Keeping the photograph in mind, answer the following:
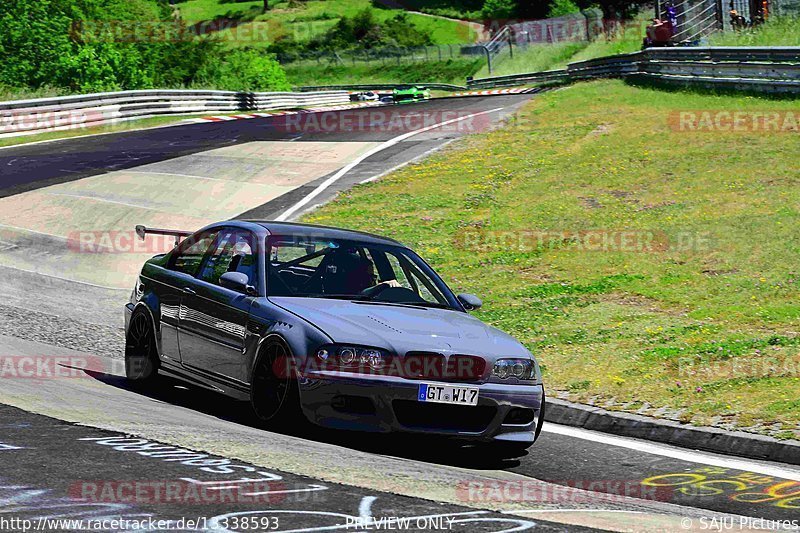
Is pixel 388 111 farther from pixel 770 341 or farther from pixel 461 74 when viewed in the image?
pixel 461 74

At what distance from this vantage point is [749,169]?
22.4 metres

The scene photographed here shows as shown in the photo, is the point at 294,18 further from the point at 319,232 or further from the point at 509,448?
the point at 509,448

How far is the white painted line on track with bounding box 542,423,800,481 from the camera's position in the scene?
27.6 ft

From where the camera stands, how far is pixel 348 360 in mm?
7859

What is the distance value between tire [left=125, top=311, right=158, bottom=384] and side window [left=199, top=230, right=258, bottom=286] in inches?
32.4

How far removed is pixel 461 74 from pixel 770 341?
85.2 meters

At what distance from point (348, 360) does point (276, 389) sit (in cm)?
63

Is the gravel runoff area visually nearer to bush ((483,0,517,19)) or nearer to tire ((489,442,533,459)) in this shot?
tire ((489,442,533,459))

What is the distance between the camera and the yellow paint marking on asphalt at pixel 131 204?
698 inches

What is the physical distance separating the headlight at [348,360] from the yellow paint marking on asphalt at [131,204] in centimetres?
953

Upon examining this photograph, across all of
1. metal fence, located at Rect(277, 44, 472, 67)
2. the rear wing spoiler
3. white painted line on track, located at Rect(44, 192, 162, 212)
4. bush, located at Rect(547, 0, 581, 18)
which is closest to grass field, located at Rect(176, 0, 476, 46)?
metal fence, located at Rect(277, 44, 472, 67)

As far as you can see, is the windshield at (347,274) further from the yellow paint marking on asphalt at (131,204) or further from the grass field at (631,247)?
the yellow paint marking on asphalt at (131,204)

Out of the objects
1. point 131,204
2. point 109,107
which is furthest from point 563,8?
point 131,204

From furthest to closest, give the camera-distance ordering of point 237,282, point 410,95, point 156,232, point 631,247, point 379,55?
point 379,55
point 410,95
point 631,247
point 156,232
point 237,282
